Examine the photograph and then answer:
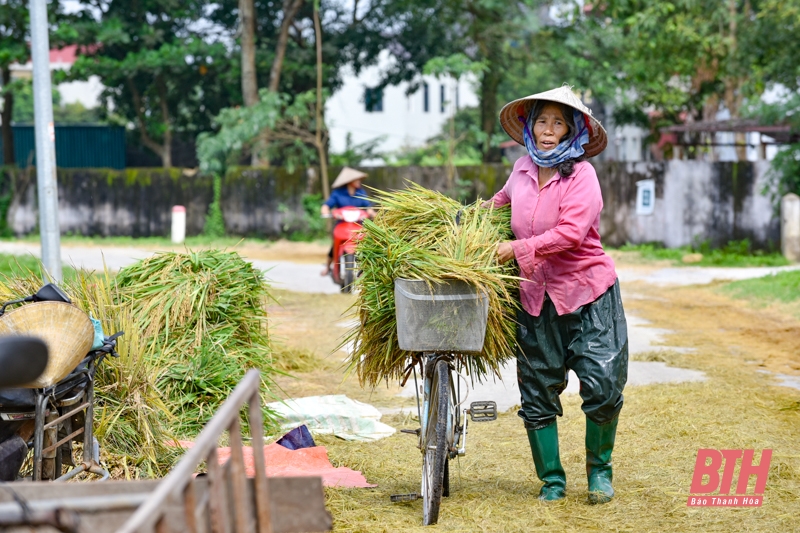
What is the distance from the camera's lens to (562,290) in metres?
4.73

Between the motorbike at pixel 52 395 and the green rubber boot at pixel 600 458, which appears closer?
the motorbike at pixel 52 395

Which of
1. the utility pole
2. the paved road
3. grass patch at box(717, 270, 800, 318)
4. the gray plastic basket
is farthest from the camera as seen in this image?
grass patch at box(717, 270, 800, 318)

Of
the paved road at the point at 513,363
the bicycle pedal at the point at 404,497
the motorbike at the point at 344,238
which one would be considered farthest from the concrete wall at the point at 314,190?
the bicycle pedal at the point at 404,497

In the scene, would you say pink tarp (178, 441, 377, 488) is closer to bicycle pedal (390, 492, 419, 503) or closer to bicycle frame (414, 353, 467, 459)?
bicycle pedal (390, 492, 419, 503)

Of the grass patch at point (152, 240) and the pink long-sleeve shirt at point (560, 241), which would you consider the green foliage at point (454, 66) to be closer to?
the grass patch at point (152, 240)

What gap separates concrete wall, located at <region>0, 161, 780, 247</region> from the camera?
798 inches

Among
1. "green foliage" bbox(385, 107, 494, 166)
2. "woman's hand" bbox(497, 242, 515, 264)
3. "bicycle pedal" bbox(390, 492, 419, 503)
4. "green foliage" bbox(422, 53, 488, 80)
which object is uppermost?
"green foliage" bbox(422, 53, 488, 80)

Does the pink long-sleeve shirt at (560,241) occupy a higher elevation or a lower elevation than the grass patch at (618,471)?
higher

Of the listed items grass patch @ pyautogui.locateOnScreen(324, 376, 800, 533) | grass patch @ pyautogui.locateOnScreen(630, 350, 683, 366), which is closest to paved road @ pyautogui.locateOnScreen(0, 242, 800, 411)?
grass patch @ pyautogui.locateOnScreen(630, 350, 683, 366)

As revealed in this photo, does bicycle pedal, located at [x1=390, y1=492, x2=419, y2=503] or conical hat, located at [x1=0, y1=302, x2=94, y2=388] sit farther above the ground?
conical hat, located at [x1=0, y1=302, x2=94, y2=388]

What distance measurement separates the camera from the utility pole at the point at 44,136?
9.23 meters

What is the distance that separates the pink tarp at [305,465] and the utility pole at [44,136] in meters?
4.54

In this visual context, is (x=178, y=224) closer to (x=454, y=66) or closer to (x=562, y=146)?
(x=454, y=66)

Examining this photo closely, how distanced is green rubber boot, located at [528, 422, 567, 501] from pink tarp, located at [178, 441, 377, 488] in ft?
2.81
